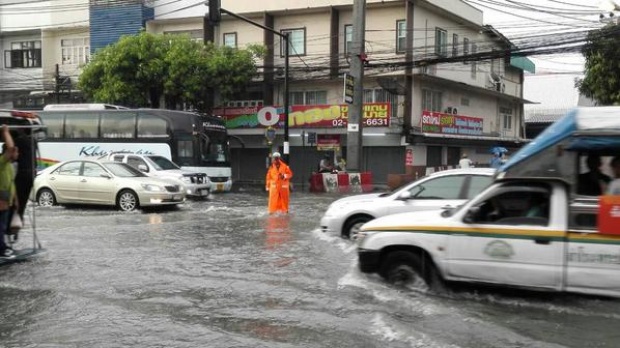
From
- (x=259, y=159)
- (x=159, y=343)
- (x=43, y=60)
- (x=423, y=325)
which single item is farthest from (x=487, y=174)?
(x=43, y=60)

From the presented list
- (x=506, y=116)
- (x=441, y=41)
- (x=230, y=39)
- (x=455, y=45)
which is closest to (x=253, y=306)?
(x=441, y=41)

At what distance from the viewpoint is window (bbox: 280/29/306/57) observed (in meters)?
32.0

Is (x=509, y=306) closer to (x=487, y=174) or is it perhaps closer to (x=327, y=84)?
(x=487, y=174)

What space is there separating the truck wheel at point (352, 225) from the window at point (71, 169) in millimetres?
9493

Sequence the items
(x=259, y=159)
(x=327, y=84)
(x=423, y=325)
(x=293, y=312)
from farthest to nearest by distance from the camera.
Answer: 1. (x=259, y=159)
2. (x=327, y=84)
3. (x=293, y=312)
4. (x=423, y=325)

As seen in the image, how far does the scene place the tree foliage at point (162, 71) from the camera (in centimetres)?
2888

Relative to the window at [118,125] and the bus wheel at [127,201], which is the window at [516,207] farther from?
the window at [118,125]

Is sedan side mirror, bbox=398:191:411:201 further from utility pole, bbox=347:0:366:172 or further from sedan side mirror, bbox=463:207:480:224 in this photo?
utility pole, bbox=347:0:366:172

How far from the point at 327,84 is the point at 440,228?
25485 mm

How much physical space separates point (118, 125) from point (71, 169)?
6845 mm

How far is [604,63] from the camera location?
21.0 m

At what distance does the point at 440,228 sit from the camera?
684 cm

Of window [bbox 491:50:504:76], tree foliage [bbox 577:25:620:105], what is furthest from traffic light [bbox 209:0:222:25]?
window [bbox 491:50:504:76]

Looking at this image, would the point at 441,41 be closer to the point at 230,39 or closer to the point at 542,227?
the point at 230,39
